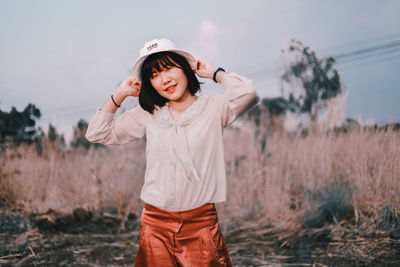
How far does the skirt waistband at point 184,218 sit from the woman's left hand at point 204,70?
0.70 metres

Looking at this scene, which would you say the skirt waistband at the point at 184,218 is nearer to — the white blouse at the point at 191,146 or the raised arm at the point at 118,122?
the white blouse at the point at 191,146

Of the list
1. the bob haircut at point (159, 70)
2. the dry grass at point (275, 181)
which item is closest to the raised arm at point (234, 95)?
the bob haircut at point (159, 70)

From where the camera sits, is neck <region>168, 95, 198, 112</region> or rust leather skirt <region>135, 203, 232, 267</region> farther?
neck <region>168, 95, 198, 112</region>

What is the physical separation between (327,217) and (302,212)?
39cm

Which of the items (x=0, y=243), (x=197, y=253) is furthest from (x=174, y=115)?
(x=0, y=243)

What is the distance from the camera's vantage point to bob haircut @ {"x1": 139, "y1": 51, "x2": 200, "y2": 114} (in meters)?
1.79

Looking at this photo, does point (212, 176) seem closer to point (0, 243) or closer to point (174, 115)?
point (174, 115)

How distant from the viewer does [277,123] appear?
6.95 meters

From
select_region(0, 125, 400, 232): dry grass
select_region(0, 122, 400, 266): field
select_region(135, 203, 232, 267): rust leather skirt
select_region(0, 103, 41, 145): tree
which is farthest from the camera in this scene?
select_region(0, 103, 41, 145): tree

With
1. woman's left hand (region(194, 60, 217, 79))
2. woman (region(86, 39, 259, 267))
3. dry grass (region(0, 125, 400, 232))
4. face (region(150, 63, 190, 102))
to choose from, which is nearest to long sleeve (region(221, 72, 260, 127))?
woman (region(86, 39, 259, 267))

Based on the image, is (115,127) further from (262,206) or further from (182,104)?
(262,206)

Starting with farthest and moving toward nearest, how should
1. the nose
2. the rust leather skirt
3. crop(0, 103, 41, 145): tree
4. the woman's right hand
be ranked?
crop(0, 103, 41, 145): tree, the woman's right hand, the nose, the rust leather skirt

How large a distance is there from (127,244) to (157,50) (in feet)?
9.46

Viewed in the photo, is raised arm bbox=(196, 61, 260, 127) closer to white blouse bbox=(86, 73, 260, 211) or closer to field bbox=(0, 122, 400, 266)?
white blouse bbox=(86, 73, 260, 211)
